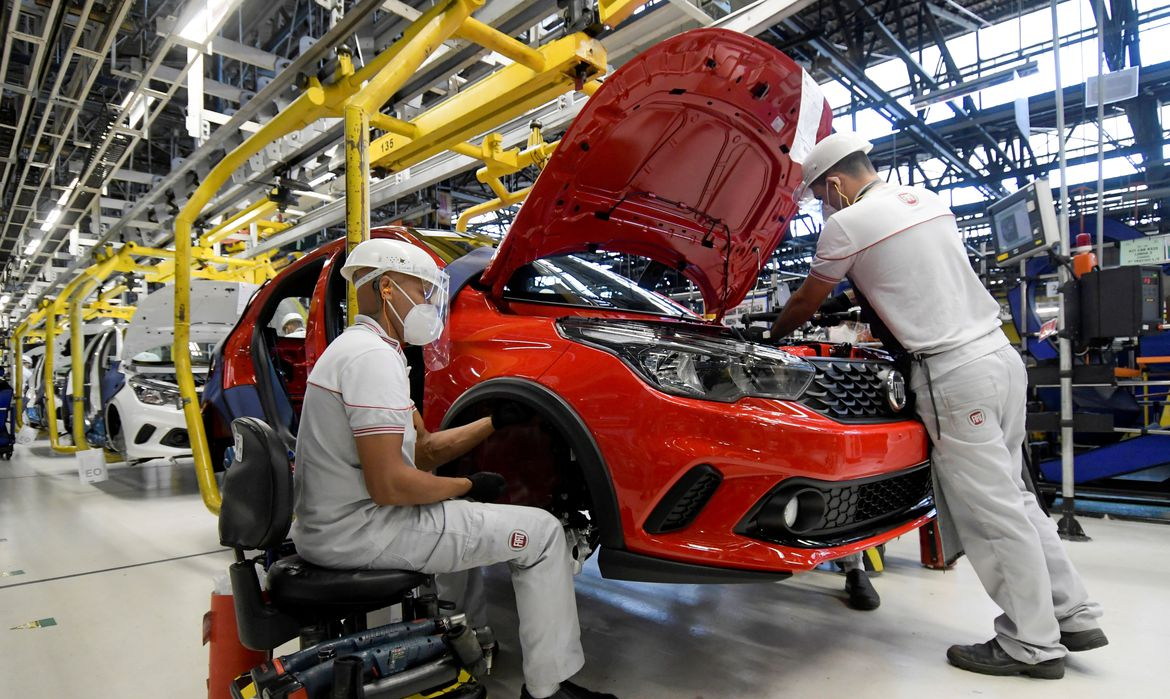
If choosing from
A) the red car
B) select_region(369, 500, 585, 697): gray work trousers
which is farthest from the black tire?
select_region(369, 500, 585, 697): gray work trousers

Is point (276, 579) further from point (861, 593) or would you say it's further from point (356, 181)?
point (861, 593)

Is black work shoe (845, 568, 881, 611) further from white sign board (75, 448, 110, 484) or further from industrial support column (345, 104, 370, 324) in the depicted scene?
white sign board (75, 448, 110, 484)

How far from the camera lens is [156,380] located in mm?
5707

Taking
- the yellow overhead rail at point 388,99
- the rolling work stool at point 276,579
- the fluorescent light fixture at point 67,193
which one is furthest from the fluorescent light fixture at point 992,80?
the fluorescent light fixture at point 67,193

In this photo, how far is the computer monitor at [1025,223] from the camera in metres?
3.69

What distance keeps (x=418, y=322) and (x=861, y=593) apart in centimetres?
199

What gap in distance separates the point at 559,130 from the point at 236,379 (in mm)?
2428

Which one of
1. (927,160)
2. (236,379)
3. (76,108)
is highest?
(927,160)

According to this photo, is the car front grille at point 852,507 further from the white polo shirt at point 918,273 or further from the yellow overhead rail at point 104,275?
the yellow overhead rail at point 104,275

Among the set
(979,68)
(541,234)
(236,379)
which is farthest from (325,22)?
(979,68)

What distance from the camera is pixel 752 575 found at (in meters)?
1.66

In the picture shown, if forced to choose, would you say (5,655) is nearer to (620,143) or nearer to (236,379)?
(236,379)

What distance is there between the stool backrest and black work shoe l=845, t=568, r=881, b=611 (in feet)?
6.90

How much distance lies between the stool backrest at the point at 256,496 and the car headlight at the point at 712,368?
87cm
